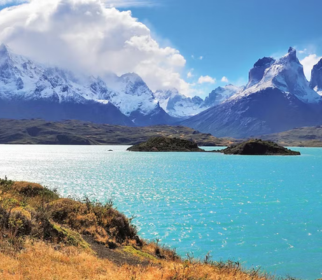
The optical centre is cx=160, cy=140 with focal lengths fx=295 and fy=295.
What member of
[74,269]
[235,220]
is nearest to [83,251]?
[74,269]

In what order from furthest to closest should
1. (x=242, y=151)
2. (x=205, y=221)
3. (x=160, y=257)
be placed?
(x=242, y=151) < (x=205, y=221) < (x=160, y=257)

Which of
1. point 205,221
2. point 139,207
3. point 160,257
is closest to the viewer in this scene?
point 160,257

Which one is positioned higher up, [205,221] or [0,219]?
[0,219]

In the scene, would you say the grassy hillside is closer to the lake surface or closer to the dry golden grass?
the dry golden grass

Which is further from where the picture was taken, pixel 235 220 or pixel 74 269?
pixel 235 220

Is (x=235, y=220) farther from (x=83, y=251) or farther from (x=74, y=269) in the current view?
(x=74, y=269)

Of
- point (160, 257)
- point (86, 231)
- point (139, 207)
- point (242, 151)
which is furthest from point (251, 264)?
point (242, 151)

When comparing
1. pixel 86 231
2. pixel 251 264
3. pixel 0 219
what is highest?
pixel 0 219

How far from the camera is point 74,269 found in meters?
12.6

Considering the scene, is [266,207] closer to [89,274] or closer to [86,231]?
[86,231]

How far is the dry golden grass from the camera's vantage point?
38.7 ft

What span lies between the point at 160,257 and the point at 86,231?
5524 mm

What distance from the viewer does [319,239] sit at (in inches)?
1059

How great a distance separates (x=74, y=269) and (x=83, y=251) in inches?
120
